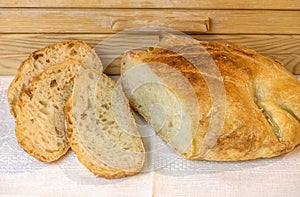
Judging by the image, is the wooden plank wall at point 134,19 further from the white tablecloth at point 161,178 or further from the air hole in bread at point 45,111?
the white tablecloth at point 161,178

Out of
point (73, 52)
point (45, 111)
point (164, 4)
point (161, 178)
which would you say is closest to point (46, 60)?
point (73, 52)

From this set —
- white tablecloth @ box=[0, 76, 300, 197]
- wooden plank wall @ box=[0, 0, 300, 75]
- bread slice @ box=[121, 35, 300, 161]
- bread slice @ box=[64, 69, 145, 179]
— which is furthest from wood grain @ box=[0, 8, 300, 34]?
white tablecloth @ box=[0, 76, 300, 197]

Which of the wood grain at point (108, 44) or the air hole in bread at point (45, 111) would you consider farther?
the wood grain at point (108, 44)

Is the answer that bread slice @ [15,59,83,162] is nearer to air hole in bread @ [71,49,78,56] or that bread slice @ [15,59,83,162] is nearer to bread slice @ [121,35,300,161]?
air hole in bread @ [71,49,78,56]

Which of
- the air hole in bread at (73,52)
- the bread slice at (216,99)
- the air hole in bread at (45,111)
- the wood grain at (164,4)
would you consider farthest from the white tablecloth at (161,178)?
the wood grain at (164,4)

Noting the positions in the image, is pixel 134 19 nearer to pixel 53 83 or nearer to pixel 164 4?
pixel 164 4
